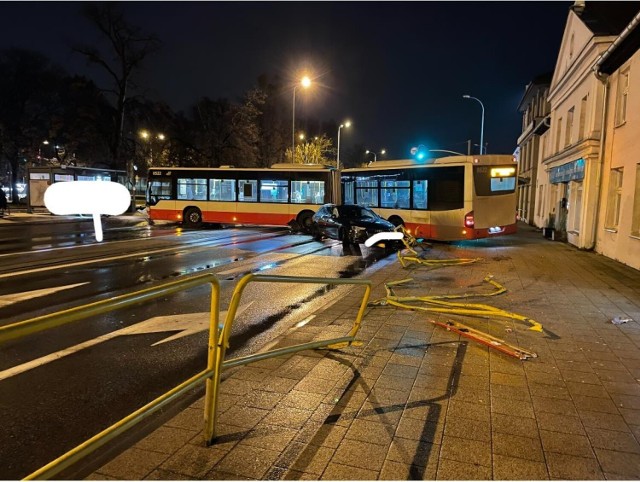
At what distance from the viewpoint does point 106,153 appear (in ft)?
148

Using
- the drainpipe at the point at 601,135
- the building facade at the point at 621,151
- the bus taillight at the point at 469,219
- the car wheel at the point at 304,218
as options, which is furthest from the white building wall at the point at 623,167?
the car wheel at the point at 304,218

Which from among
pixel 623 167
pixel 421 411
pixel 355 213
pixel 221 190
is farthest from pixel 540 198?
pixel 421 411

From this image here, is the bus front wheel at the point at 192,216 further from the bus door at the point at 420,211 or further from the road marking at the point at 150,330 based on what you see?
the road marking at the point at 150,330

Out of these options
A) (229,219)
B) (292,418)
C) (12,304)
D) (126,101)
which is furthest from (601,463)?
(126,101)

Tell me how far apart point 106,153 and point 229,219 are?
87.4 ft

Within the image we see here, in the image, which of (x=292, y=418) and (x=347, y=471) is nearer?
(x=347, y=471)

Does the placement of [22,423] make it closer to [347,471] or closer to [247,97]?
[347,471]

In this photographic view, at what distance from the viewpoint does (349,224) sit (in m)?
17.4

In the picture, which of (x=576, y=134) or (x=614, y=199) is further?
(x=576, y=134)

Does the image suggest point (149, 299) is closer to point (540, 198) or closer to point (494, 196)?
point (494, 196)

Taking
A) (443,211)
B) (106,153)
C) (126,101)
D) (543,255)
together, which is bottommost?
(543,255)

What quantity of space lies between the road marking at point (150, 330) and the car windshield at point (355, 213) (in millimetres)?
10141

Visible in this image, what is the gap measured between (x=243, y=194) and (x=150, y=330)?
18478 millimetres

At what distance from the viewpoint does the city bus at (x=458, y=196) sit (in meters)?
17.3
